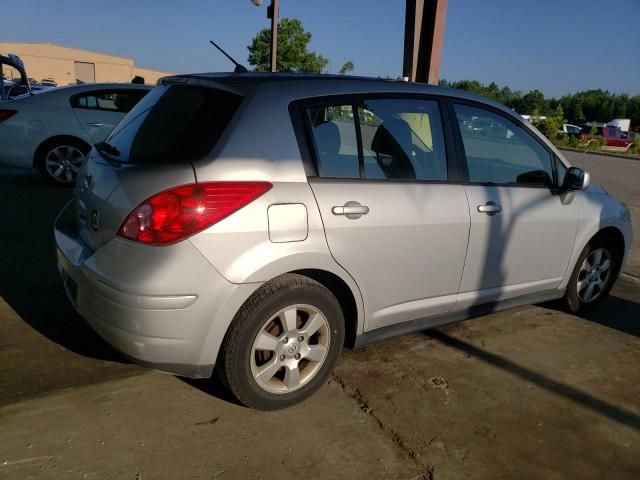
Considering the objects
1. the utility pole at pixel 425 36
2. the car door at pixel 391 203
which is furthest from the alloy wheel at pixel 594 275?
the utility pole at pixel 425 36

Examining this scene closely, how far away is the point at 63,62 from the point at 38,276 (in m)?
85.6

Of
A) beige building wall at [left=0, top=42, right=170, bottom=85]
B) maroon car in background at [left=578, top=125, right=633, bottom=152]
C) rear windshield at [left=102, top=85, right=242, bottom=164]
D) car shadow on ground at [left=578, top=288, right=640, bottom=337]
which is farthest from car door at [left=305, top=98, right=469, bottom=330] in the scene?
beige building wall at [left=0, top=42, right=170, bottom=85]

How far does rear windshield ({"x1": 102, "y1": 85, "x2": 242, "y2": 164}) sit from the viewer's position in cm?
243

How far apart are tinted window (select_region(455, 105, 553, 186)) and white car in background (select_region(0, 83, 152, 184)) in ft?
17.4

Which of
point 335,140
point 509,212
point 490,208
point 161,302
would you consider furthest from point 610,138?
point 161,302

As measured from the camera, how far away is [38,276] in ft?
13.9

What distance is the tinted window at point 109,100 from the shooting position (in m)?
7.48

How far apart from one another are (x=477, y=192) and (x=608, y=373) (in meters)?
1.41

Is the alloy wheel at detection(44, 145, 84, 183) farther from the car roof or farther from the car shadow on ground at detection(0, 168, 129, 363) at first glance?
the car roof

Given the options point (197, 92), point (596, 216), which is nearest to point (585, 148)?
point (596, 216)

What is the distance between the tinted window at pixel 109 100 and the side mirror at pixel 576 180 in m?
5.93

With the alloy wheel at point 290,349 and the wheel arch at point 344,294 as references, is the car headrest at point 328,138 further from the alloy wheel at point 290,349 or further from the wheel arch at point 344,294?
the alloy wheel at point 290,349

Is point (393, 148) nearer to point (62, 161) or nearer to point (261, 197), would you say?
point (261, 197)

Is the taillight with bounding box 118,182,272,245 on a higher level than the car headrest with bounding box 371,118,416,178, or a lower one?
lower
